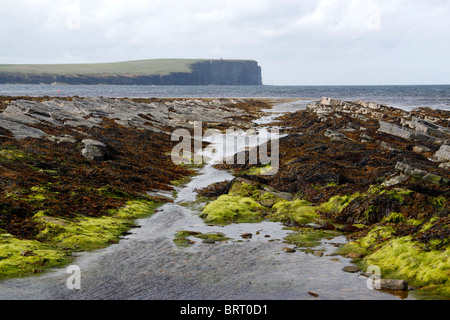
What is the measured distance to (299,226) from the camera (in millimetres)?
12922

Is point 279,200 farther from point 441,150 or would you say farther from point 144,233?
point 441,150

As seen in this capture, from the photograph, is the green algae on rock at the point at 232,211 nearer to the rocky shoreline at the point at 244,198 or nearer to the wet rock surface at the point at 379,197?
the rocky shoreline at the point at 244,198

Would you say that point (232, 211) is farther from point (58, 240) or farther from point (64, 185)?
point (64, 185)

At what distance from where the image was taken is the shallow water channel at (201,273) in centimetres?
790

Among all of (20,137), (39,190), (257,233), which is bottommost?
(257,233)

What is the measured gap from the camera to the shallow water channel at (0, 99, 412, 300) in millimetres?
7898

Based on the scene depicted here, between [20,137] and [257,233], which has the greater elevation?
[20,137]

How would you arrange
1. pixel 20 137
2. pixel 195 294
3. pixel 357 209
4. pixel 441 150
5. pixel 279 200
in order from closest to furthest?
pixel 195 294
pixel 357 209
pixel 279 200
pixel 20 137
pixel 441 150

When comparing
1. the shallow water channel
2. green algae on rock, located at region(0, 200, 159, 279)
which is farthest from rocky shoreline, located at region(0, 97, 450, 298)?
the shallow water channel

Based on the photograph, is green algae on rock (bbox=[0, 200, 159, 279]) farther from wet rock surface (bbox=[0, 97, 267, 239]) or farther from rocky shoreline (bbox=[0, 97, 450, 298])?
wet rock surface (bbox=[0, 97, 267, 239])

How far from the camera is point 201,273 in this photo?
29.8ft

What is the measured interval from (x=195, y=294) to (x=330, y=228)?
6226mm

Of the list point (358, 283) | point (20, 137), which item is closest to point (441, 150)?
point (358, 283)
